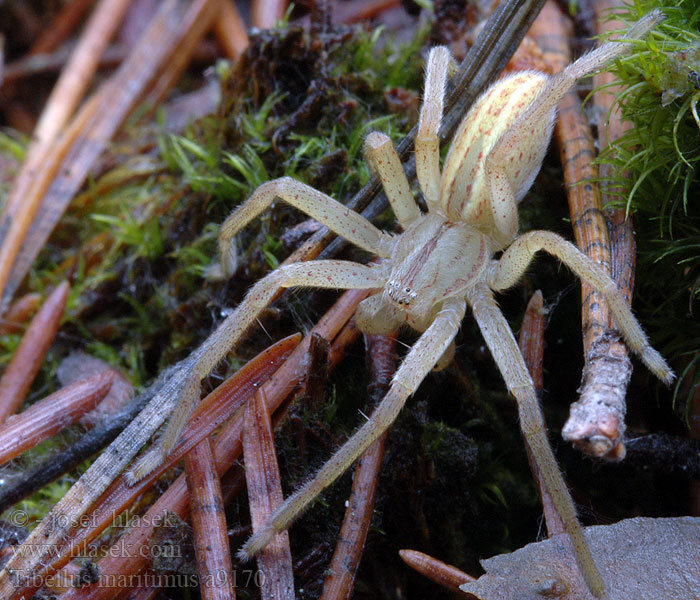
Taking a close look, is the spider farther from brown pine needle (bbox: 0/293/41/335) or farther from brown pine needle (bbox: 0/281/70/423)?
brown pine needle (bbox: 0/293/41/335)

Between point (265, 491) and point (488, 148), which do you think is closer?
point (265, 491)

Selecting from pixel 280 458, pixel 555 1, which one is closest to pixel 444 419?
pixel 280 458

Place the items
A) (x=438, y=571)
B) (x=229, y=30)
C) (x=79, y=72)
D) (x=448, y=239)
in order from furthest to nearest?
(x=229, y=30) < (x=79, y=72) < (x=448, y=239) < (x=438, y=571)

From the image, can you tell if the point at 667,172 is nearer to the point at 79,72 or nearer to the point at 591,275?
the point at 591,275

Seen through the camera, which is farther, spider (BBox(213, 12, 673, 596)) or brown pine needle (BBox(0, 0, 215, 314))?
brown pine needle (BBox(0, 0, 215, 314))

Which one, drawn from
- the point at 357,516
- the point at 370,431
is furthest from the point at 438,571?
the point at 370,431

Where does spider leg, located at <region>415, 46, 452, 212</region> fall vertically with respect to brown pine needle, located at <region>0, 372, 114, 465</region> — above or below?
above

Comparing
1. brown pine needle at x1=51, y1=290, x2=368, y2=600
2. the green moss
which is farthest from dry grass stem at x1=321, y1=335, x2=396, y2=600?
the green moss
